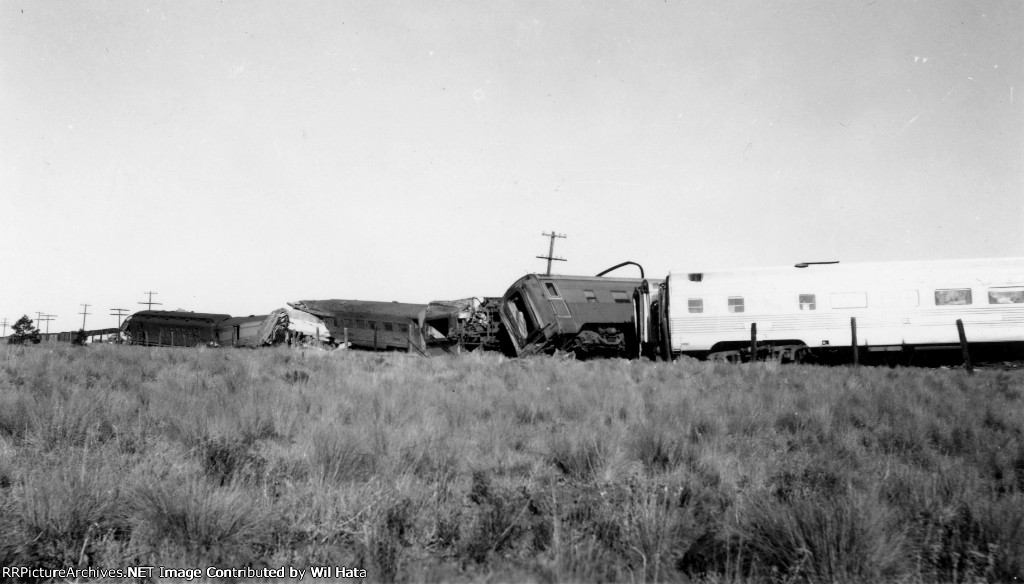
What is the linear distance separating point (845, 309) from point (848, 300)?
273mm

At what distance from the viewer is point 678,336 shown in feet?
55.6

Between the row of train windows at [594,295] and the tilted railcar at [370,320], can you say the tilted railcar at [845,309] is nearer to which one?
the row of train windows at [594,295]

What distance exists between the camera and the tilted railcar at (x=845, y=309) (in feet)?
49.4

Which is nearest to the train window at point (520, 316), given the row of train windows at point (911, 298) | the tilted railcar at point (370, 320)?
the row of train windows at point (911, 298)

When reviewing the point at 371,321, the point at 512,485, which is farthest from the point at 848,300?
the point at 371,321

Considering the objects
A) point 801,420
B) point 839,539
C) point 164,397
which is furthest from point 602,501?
point 164,397

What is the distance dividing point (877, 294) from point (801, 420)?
40.2 ft

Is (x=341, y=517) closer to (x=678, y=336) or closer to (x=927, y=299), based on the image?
(x=678, y=336)

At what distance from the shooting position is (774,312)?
53.4 feet

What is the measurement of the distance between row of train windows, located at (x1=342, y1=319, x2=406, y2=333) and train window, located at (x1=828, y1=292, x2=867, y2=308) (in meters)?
23.5

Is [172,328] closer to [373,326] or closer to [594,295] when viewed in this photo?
[373,326]

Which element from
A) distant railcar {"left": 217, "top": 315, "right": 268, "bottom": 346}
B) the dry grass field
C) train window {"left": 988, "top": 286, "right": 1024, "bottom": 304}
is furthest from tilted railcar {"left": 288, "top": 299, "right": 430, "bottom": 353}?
the dry grass field

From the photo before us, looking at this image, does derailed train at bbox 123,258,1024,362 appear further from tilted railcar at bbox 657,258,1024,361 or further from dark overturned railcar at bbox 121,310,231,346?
dark overturned railcar at bbox 121,310,231,346

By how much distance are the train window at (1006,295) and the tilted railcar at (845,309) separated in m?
0.02
